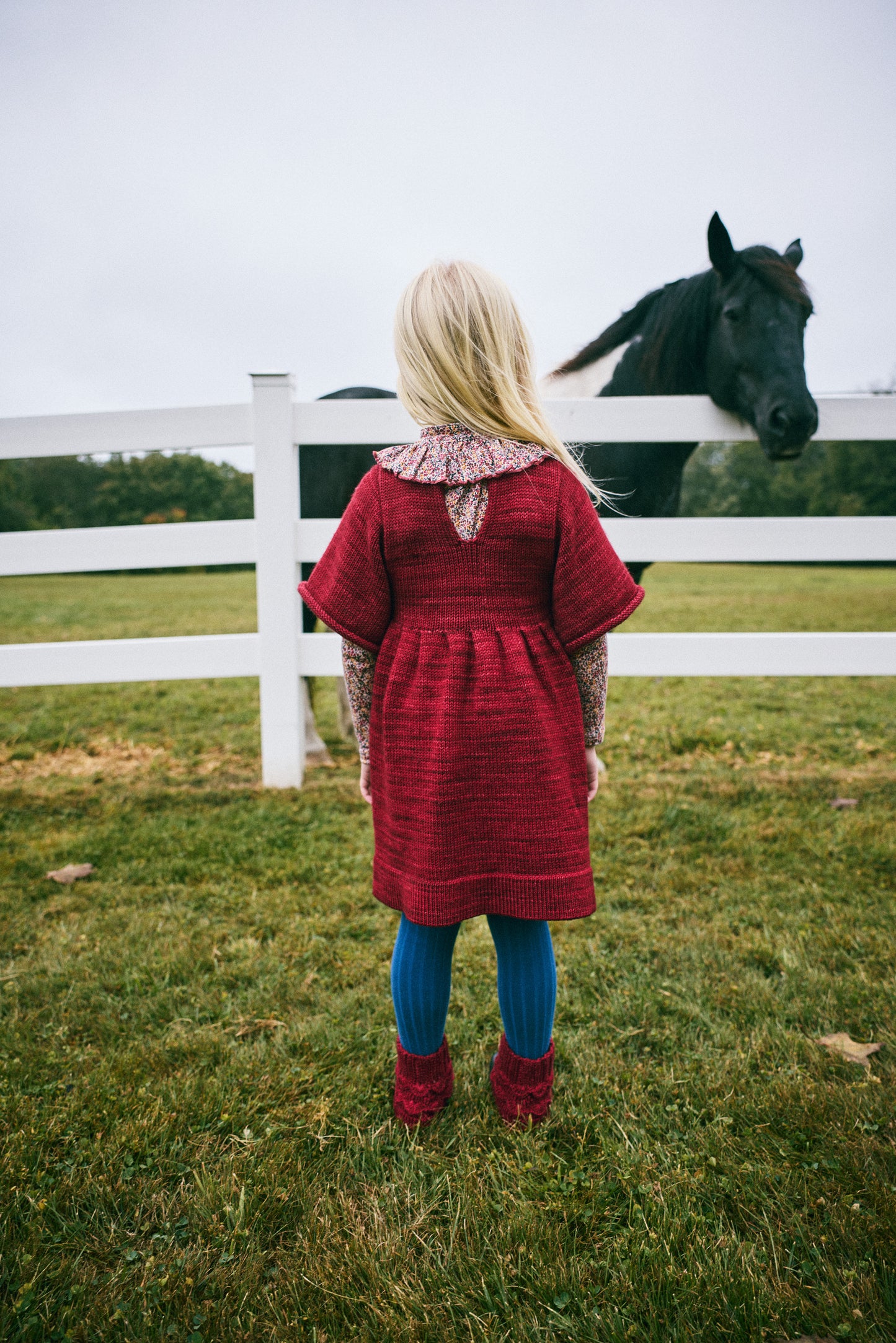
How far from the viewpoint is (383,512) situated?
4.55ft

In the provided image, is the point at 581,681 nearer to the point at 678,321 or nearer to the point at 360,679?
the point at 360,679

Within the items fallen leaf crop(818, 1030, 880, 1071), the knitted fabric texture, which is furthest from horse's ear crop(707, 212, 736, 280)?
fallen leaf crop(818, 1030, 880, 1071)

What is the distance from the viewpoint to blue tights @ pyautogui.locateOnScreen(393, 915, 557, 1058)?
147 cm

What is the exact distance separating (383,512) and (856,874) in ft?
8.31

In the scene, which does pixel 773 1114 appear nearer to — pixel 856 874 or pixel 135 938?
pixel 856 874

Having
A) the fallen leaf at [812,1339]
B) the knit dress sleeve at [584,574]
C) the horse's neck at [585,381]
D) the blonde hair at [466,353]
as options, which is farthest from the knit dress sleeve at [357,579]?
the horse's neck at [585,381]

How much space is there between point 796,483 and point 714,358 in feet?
110

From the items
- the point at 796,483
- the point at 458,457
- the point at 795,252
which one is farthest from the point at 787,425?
the point at 796,483

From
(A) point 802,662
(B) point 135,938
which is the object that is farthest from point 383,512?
(A) point 802,662

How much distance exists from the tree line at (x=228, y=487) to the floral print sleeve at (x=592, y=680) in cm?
2784

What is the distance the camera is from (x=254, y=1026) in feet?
6.43

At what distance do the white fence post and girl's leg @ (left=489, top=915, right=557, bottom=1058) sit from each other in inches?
90.9

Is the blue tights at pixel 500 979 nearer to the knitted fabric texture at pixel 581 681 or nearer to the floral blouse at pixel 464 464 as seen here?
the knitted fabric texture at pixel 581 681

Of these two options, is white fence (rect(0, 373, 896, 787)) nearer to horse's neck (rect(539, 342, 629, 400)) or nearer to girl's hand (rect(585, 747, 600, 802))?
horse's neck (rect(539, 342, 629, 400))
